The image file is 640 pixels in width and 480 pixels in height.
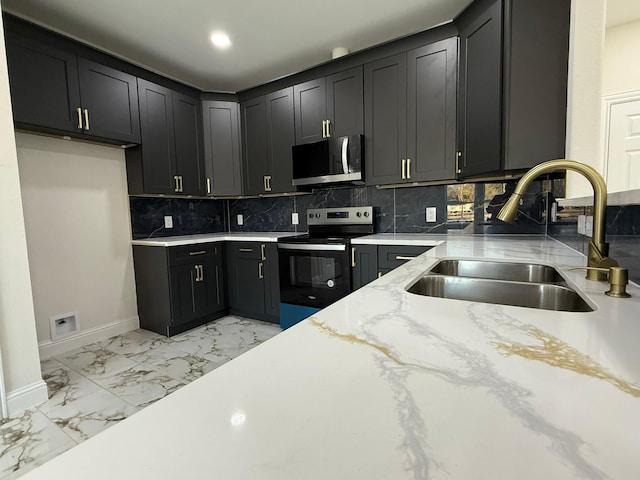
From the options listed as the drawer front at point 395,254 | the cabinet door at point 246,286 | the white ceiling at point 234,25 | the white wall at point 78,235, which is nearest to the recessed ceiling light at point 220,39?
the white ceiling at point 234,25

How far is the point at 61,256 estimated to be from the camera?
2.62 m

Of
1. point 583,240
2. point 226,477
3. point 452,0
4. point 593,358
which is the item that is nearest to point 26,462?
point 226,477

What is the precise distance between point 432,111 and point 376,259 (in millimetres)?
1217

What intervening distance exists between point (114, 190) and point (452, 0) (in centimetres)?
322

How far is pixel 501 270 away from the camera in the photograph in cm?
133

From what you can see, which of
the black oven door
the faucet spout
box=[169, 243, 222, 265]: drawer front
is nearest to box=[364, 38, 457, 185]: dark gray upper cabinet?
the black oven door

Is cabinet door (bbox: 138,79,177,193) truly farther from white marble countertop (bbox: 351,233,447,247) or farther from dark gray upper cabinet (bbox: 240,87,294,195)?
Answer: white marble countertop (bbox: 351,233,447,247)

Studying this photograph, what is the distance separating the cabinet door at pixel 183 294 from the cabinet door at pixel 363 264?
1557mm

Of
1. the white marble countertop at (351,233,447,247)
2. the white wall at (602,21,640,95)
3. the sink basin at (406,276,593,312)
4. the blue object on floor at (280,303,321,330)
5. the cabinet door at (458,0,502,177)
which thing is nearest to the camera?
the sink basin at (406,276,593,312)

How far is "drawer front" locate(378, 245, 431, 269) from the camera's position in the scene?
7.52ft

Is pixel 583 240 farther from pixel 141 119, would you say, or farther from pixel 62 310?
pixel 62 310

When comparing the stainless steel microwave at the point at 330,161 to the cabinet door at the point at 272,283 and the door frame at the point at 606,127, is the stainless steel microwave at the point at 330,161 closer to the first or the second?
the cabinet door at the point at 272,283

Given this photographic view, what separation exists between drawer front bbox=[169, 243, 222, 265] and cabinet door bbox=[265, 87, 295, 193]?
85 centimetres

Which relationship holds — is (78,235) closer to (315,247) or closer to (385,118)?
(315,247)
